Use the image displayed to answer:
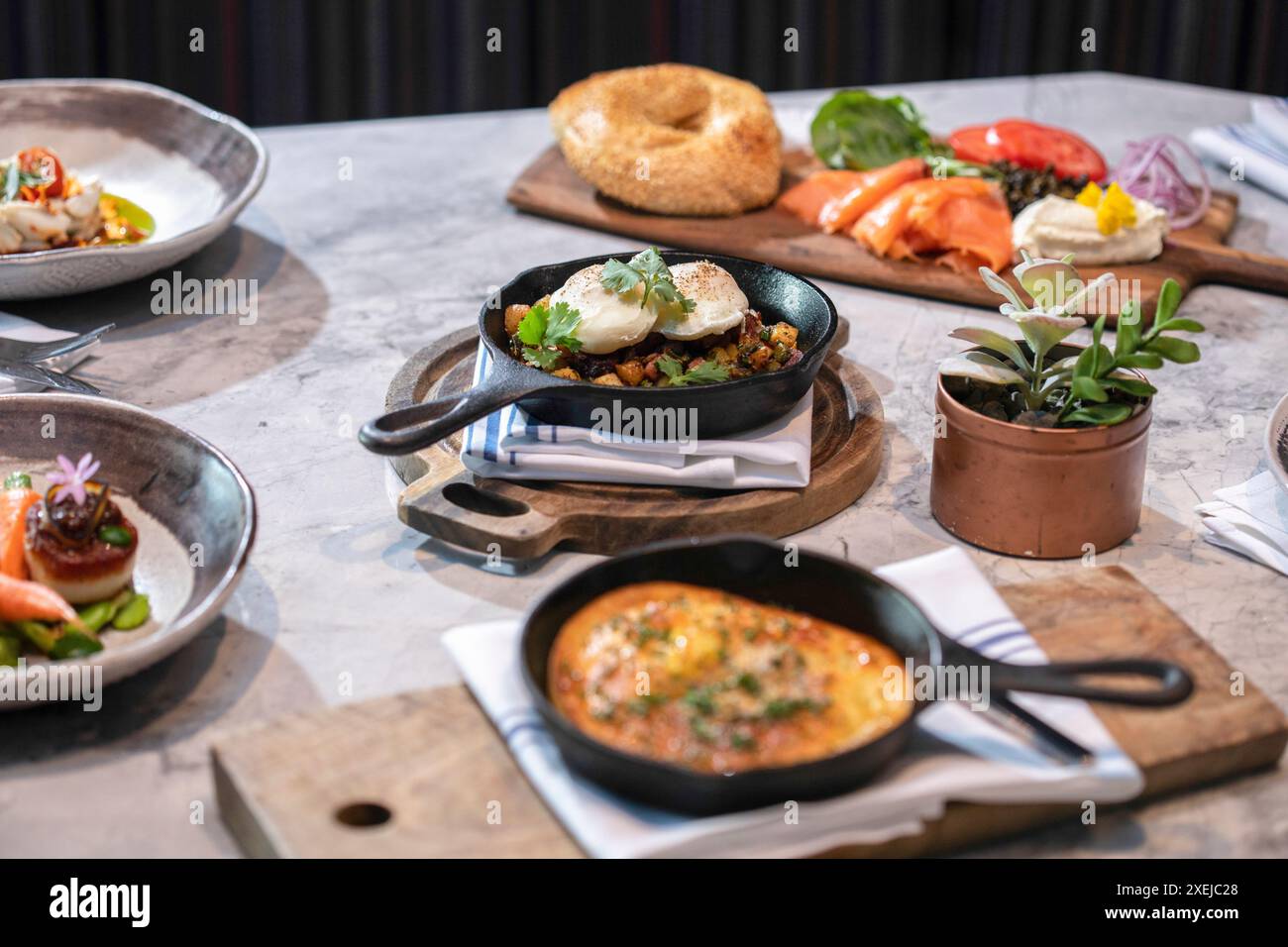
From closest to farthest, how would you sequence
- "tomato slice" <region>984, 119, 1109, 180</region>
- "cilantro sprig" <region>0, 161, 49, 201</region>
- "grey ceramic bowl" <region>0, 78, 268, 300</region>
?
"cilantro sprig" <region>0, 161, 49, 201</region>
"grey ceramic bowl" <region>0, 78, 268, 300</region>
"tomato slice" <region>984, 119, 1109, 180</region>

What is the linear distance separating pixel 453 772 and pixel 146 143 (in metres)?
1.84

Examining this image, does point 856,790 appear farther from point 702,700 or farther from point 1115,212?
point 1115,212

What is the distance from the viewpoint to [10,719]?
4.25 ft

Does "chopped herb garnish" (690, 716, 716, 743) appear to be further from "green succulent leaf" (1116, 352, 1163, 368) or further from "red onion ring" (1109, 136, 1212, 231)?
"red onion ring" (1109, 136, 1212, 231)

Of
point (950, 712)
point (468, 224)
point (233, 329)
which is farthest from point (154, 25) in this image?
point (950, 712)

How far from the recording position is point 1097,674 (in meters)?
1.11

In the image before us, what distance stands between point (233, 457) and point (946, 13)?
3.44 m

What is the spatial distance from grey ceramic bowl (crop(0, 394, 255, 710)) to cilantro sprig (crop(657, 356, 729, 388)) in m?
0.50

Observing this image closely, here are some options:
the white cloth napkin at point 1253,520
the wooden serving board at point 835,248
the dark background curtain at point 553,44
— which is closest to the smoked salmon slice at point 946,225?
the wooden serving board at point 835,248

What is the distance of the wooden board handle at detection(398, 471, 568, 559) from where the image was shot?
151 cm

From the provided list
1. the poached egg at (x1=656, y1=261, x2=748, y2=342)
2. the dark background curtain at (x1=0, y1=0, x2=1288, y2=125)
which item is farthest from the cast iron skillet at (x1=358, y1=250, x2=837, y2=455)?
the dark background curtain at (x1=0, y1=0, x2=1288, y2=125)

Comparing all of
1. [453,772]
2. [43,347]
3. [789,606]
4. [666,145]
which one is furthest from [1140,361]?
[43,347]
